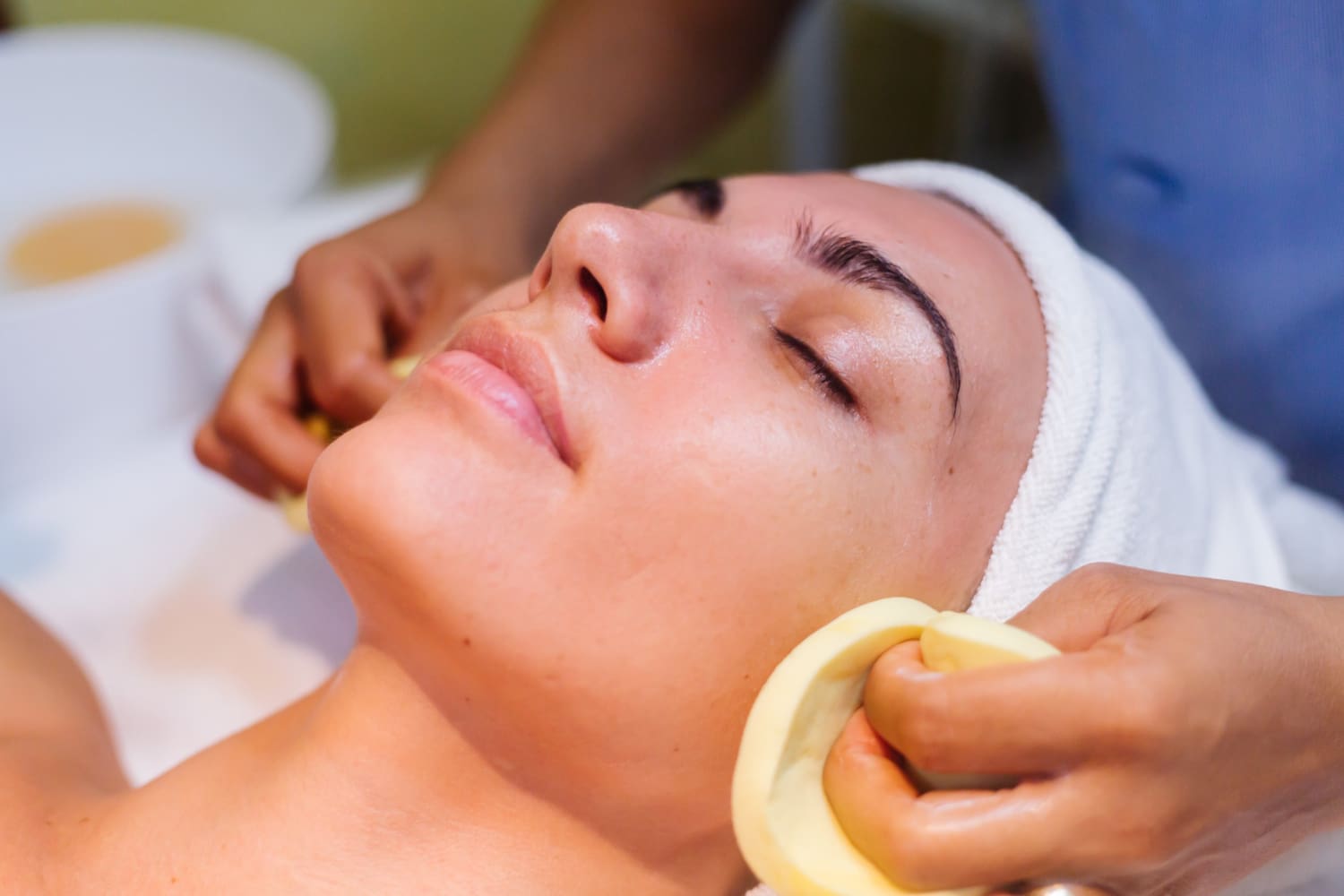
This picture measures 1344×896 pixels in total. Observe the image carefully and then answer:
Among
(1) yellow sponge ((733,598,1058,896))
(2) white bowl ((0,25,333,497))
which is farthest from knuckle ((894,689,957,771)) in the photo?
(2) white bowl ((0,25,333,497))

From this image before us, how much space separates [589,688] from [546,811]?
0.12 metres

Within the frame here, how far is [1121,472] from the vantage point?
770mm

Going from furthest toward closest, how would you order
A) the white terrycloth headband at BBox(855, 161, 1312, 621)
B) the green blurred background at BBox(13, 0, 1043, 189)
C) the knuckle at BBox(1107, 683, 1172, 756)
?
the green blurred background at BBox(13, 0, 1043, 189) < the white terrycloth headband at BBox(855, 161, 1312, 621) < the knuckle at BBox(1107, 683, 1172, 756)

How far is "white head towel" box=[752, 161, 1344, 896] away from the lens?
0.74 meters

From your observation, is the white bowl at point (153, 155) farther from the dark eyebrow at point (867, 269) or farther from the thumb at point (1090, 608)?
the thumb at point (1090, 608)

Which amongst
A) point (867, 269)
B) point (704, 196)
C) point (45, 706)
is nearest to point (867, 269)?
point (867, 269)

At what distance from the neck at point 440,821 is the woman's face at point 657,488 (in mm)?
26

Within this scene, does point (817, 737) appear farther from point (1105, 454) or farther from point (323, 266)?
point (323, 266)

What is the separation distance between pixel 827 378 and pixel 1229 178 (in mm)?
479

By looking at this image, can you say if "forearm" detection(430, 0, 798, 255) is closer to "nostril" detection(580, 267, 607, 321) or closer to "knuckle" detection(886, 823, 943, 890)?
"nostril" detection(580, 267, 607, 321)

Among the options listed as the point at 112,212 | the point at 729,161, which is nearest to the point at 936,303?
the point at 112,212

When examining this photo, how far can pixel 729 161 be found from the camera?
7.91 ft

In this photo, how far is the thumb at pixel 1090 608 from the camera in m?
0.57

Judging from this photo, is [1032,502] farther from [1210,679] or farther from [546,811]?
[546,811]
